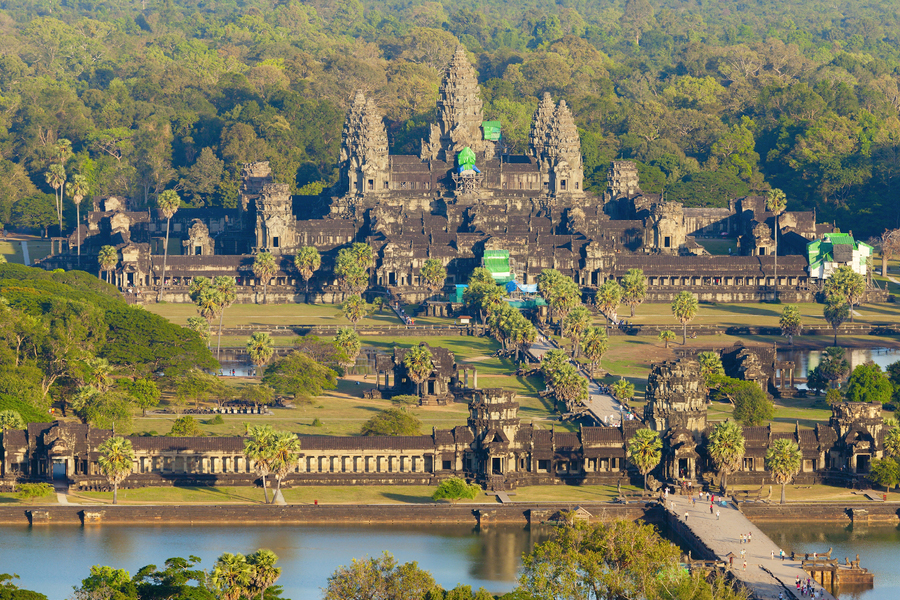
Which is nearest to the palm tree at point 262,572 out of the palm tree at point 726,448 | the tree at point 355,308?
the palm tree at point 726,448

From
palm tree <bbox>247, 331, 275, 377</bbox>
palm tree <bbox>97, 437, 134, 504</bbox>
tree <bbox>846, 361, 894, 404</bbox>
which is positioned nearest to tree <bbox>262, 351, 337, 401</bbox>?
palm tree <bbox>247, 331, 275, 377</bbox>

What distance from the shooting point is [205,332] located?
176 meters

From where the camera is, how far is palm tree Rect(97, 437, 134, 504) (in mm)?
129000

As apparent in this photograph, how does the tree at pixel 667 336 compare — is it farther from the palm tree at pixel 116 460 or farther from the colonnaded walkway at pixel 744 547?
the palm tree at pixel 116 460

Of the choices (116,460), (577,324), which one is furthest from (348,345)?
(116,460)

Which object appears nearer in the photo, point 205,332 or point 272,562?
point 272,562

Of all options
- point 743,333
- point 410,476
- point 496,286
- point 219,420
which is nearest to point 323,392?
point 219,420

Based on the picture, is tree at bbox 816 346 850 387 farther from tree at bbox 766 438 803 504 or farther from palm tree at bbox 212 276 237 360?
palm tree at bbox 212 276 237 360

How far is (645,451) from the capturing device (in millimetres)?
133250

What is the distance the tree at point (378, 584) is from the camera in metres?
100

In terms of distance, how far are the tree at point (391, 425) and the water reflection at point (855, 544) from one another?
30.2 metres

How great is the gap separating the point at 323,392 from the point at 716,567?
188ft

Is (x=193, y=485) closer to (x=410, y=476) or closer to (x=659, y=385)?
(x=410, y=476)

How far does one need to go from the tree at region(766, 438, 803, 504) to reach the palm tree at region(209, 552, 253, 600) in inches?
1871
